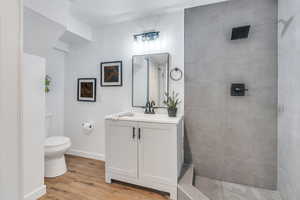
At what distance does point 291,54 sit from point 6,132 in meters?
2.17

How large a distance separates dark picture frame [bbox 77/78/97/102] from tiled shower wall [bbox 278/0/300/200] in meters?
2.74

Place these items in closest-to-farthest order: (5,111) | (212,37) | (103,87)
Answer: (5,111), (212,37), (103,87)

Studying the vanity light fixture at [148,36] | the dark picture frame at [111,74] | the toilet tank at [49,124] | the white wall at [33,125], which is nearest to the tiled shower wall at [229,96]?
the vanity light fixture at [148,36]

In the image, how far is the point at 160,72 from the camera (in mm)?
2299

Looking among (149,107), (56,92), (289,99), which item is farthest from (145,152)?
(56,92)

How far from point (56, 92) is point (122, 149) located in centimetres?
193

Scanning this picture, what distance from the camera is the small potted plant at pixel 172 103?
2.06 m

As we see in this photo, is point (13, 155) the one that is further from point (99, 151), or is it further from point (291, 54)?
point (99, 151)

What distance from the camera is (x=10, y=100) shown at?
46cm

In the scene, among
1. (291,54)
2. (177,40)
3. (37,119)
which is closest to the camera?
(291,54)

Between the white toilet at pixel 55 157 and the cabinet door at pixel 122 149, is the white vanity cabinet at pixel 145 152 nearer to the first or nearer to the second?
the cabinet door at pixel 122 149

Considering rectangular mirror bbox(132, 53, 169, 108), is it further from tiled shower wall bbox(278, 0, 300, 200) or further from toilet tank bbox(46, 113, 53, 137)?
toilet tank bbox(46, 113, 53, 137)

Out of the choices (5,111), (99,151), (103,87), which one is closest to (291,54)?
(5,111)

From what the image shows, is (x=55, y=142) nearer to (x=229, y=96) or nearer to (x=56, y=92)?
(x=56, y=92)
